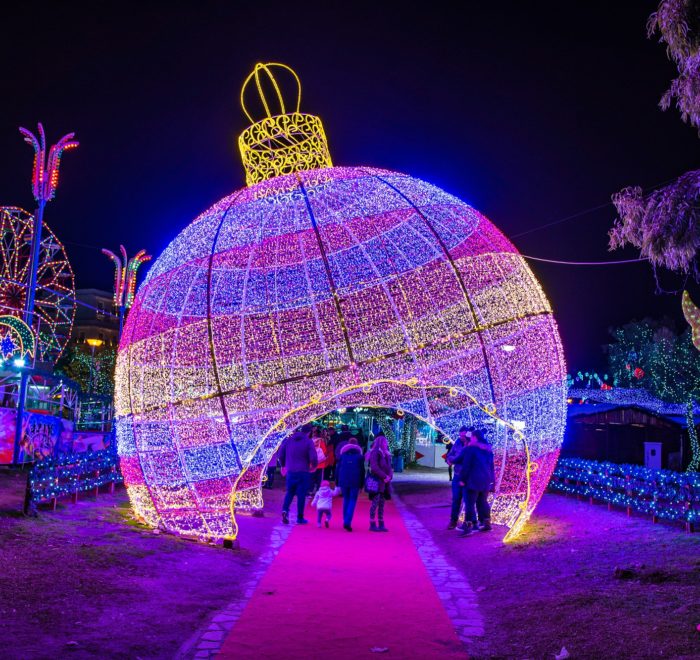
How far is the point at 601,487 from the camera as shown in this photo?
1366cm

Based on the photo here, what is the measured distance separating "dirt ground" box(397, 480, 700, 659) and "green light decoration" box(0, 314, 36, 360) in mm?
12535

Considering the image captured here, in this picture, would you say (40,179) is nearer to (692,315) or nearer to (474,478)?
(474,478)

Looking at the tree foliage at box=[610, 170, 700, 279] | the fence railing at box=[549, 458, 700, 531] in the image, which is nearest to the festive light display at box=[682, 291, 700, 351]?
the tree foliage at box=[610, 170, 700, 279]

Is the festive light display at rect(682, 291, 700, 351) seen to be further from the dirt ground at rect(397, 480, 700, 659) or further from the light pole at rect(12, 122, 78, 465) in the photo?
the light pole at rect(12, 122, 78, 465)

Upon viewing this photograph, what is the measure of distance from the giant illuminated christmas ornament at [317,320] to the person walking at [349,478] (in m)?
1.71

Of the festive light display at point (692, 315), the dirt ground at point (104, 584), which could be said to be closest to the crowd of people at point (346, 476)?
the dirt ground at point (104, 584)

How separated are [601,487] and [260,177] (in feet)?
28.1


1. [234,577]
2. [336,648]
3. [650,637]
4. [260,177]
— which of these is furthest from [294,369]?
[650,637]


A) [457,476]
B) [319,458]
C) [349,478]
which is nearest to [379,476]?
[349,478]

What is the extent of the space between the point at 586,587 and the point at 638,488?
19.0ft

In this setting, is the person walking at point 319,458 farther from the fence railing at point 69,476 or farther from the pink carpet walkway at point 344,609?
the pink carpet walkway at point 344,609

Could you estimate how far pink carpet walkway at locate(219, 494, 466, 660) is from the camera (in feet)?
17.0

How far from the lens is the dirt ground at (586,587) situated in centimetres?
505

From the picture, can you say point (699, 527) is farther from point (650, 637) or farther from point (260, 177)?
point (260, 177)
